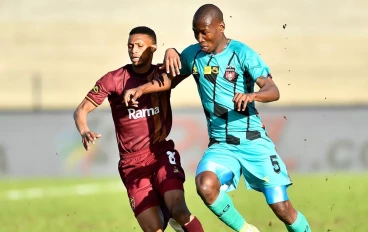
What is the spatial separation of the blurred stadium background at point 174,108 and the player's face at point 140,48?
336 centimetres

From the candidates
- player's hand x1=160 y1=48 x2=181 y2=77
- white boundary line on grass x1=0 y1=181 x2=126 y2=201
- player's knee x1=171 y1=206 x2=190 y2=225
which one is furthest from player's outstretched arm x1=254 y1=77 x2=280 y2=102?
white boundary line on grass x1=0 y1=181 x2=126 y2=201

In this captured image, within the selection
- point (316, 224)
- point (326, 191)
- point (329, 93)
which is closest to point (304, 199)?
point (326, 191)

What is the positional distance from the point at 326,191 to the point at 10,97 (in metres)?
18.6

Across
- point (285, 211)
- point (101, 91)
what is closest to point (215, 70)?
point (101, 91)

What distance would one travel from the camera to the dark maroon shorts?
8.18 metres

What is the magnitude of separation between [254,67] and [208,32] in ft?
1.76

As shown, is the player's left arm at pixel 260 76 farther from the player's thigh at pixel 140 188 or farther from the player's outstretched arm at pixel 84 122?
the player's outstretched arm at pixel 84 122

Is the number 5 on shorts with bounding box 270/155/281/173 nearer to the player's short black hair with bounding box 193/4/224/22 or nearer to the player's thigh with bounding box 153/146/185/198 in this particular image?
the player's thigh with bounding box 153/146/185/198

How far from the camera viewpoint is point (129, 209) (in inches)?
585

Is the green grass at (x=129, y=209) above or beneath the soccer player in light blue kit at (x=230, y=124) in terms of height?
beneath

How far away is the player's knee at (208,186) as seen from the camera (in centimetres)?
753

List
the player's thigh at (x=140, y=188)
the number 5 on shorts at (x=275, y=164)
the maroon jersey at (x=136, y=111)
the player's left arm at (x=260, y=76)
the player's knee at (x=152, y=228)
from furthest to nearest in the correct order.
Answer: the maroon jersey at (x=136, y=111), the player's thigh at (x=140, y=188), the player's knee at (x=152, y=228), the number 5 on shorts at (x=275, y=164), the player's left arm at (x=260, y=76)

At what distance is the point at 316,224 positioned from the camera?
11.0 meters

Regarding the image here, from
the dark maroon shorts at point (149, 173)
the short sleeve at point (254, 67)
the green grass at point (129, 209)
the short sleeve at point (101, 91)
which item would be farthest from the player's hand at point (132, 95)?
the green grass at point (129, 209)
